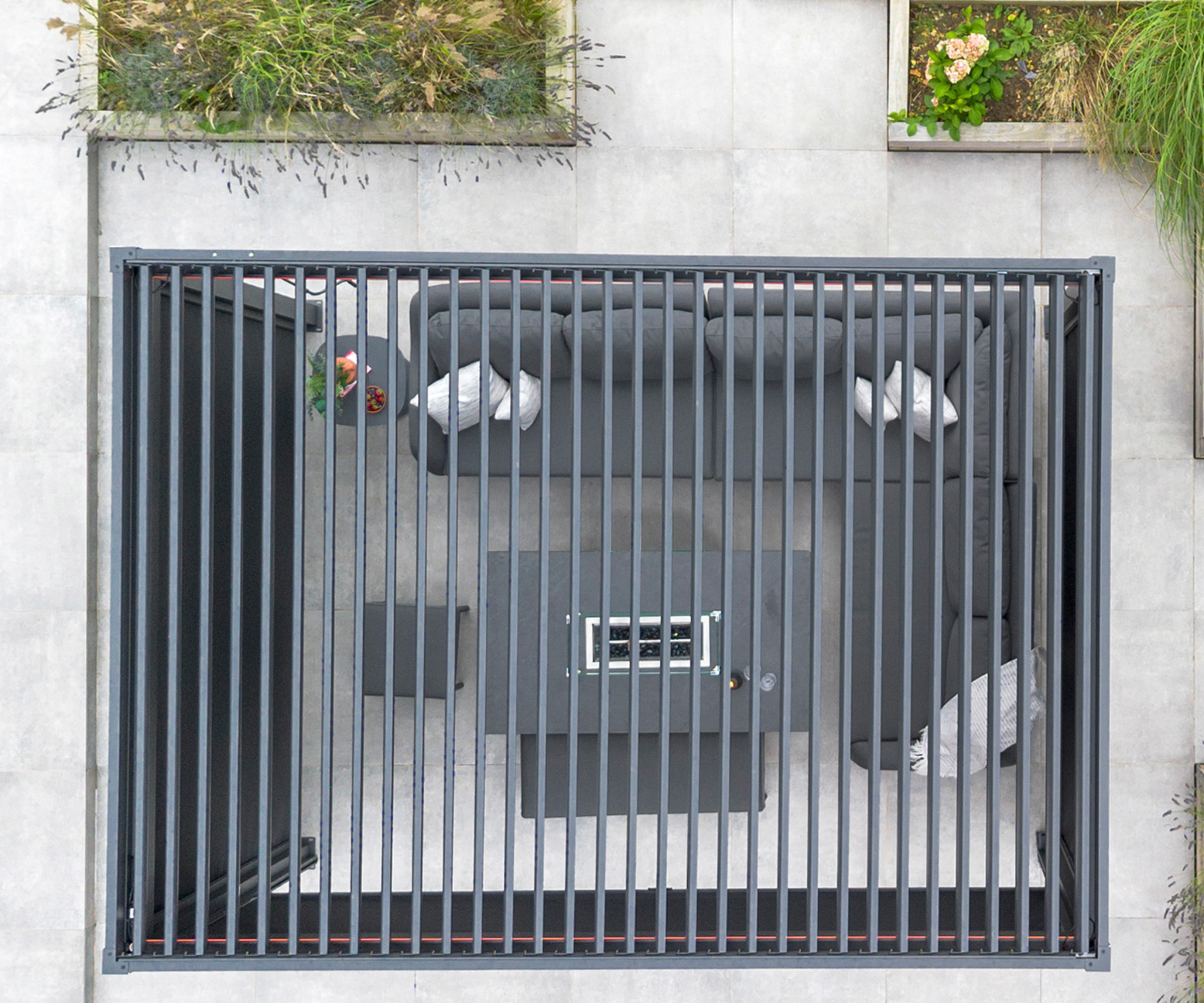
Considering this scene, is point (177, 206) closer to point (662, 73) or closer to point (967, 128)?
point (662, 73)

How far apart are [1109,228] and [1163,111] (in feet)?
1.37

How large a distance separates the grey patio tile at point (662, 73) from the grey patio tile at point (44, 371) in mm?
2026

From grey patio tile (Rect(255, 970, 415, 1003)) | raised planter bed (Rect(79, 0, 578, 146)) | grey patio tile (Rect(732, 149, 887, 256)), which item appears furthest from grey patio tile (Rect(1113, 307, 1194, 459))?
grey patio tile (Rect(255, 970, 415, 1003))

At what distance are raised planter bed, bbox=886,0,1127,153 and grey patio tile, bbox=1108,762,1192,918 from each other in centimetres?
229

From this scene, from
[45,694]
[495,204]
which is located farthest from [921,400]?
[45,694]

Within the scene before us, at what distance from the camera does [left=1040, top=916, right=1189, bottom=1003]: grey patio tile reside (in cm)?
303

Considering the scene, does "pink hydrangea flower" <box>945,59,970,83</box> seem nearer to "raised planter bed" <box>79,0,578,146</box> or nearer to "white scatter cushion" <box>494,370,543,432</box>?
"raised planter bed" <box>79,0,578,146</box>

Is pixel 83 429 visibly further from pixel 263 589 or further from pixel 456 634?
pixel 456 634

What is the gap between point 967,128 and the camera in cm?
288

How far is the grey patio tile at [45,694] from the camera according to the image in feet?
9.63

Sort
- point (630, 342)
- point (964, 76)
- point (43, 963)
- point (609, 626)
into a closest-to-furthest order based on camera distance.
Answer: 1. point (609, 626)
2. point (630, 342)
3. point (964, 76)
4. point (43, 963)

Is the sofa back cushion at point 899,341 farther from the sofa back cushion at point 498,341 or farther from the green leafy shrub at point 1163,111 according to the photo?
the sofa back cushion at point 498,341

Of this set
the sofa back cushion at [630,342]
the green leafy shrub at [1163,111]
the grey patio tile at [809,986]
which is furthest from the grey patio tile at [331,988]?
the green leafy shrub at [1163,111]

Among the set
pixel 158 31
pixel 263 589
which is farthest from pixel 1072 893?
pixel 158 31
